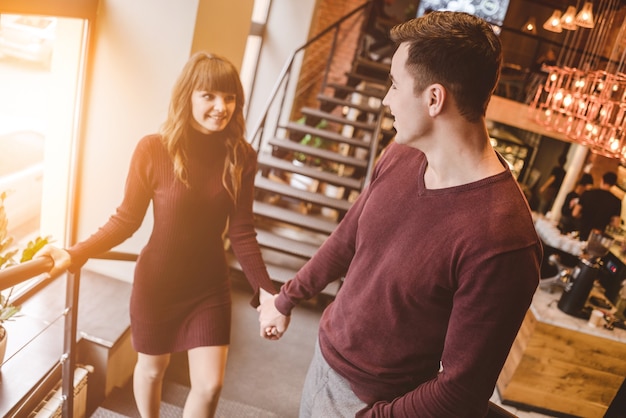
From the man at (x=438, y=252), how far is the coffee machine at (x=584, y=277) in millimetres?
2838

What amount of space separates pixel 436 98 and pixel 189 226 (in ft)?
4.01

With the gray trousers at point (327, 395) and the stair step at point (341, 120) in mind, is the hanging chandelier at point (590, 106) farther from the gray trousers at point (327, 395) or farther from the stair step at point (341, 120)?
the gray trousers at point (327, 395)

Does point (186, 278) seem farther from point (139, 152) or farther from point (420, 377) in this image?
point (420, 377)

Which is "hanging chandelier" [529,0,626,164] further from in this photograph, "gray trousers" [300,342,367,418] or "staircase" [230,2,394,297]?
"gray trousers" [300,342,367,418]

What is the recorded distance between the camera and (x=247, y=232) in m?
2.23

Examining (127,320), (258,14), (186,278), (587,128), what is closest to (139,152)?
(186,278)

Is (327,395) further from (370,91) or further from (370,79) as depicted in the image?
(370,79)

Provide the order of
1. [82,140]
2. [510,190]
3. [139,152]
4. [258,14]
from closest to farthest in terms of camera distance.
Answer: [510,190], [139,152], [82,140], [258,14]

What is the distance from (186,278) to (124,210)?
1.23 feet

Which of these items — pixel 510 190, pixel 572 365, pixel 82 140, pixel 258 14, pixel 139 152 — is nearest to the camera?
pixel 510 190

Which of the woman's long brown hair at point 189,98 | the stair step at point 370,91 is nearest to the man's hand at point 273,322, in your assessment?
the woman's long brown hair at point 189,98

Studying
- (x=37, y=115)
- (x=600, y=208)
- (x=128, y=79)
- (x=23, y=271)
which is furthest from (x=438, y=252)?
(x=600, y=208)

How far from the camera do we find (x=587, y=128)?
5.14m

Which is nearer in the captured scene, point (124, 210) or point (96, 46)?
point (124, 210)
